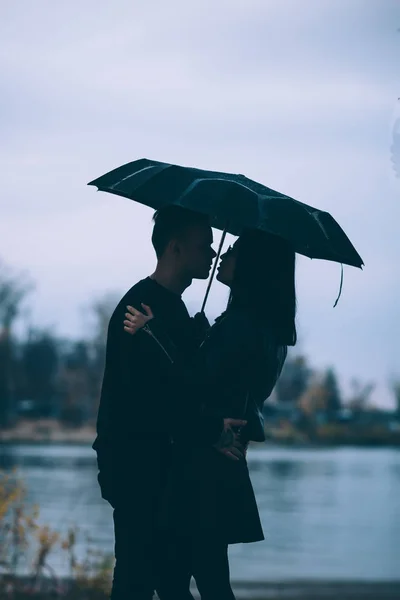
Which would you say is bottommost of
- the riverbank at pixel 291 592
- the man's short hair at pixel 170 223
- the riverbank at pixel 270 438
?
the riverbank at pixel 270 438

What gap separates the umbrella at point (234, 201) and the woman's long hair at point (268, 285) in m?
0.08

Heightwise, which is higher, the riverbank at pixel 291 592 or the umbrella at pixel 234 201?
the umbrella at pixel 234 201

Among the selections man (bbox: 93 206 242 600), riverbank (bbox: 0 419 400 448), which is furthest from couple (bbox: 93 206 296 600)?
riverbank (bbox: 0 419 400 448)

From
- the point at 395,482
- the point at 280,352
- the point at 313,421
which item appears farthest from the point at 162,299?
the point at 313,421

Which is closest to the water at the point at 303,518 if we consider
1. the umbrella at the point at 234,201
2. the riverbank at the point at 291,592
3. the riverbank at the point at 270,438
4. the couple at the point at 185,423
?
the riverbank at the point at 291,592

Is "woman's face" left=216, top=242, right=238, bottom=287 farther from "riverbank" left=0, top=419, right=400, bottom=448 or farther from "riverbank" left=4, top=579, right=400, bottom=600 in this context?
"riverbank" left=0, top=419, right=400, bottom=448

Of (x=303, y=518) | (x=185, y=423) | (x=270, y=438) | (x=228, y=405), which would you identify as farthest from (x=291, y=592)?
(x=270, y=438)

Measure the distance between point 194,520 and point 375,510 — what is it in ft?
64.5

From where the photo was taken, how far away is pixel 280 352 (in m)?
4.27

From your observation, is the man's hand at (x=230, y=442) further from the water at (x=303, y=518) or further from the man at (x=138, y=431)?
the water at (x=303, y=518)

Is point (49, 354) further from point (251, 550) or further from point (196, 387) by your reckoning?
point (196, 387)

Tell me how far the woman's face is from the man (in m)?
0.21

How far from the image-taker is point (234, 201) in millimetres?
4367

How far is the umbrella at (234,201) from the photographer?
4.29 m
